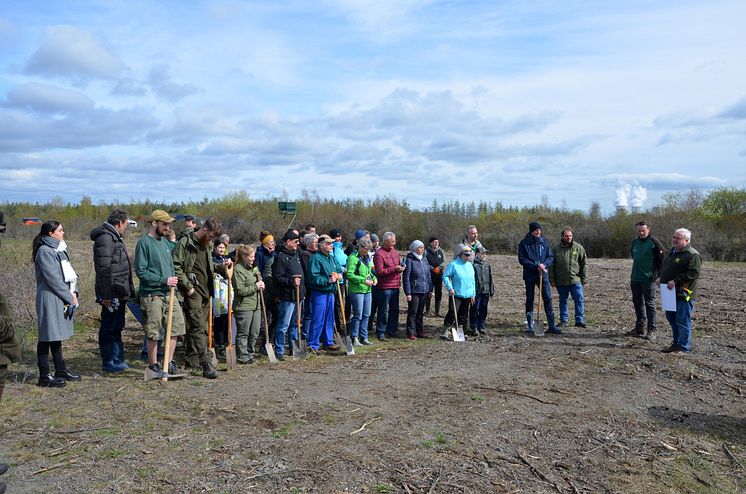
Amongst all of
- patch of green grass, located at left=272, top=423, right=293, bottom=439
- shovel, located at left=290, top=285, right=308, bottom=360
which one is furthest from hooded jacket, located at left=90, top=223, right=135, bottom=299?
patch of green grass, located at left=272, top=423, right=293, bottom=439

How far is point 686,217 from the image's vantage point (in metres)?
28.0

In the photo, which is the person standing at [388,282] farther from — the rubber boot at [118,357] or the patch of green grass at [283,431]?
the patch of green grass at [283,431]

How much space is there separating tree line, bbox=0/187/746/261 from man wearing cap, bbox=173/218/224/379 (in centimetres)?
2343

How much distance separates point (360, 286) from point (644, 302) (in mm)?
5083

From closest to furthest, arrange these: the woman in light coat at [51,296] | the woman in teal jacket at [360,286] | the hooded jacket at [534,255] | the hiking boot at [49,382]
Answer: the woman in light coat at [51,296], the hiking boot at [49,382], the woman in teal jacket at [360,286], the hooded jacket at [534,255]

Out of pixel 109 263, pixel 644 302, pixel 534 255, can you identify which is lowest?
pixel 644 302

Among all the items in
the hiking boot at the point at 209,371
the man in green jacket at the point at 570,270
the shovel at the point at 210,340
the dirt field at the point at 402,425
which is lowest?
the dirt field at the point at 402,425

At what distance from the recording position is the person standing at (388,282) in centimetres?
1083

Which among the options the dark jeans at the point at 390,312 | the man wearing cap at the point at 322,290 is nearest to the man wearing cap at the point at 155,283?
the man wearing cap at the point at 322,290

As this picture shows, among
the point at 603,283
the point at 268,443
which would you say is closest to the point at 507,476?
the point at 268,443

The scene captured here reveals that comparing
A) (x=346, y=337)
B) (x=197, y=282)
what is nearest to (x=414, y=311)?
(x=346, y=337)

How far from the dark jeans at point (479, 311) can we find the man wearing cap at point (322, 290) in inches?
114

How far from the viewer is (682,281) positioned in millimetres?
9219

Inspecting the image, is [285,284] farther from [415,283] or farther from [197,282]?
[415,283]
